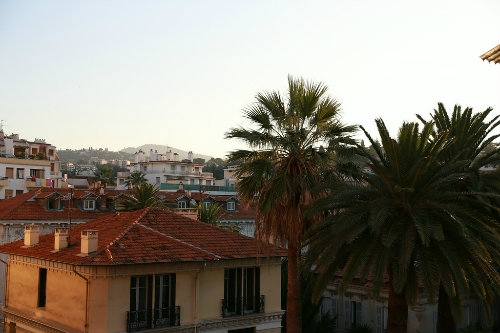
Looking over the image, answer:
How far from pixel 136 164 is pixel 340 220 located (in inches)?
4464

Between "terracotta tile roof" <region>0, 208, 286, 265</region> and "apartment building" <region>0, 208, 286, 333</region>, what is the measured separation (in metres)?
0.05

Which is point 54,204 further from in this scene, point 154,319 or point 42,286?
point 154,319

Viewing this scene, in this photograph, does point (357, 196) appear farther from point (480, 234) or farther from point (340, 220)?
point (480, 234)

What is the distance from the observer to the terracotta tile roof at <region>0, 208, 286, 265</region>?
22.6 m

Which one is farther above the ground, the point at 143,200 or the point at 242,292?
the point at 143,200

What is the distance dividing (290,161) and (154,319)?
8456mm

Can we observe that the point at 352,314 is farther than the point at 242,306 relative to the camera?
Yes

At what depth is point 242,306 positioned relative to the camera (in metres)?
25.7

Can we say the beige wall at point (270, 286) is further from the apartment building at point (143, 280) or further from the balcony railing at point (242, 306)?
the balcony railing at point (242, 306)

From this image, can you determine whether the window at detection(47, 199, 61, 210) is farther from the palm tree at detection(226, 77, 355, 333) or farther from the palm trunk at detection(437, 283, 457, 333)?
the palm trunk at detection(437, 283, 457, 333)

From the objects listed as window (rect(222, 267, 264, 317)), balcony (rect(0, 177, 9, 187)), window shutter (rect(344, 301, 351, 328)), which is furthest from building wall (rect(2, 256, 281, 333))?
balcony (rect(0, 177, 9, 187))

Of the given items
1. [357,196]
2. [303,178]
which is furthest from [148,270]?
[357,196]

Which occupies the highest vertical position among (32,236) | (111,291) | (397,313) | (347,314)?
(32,236)

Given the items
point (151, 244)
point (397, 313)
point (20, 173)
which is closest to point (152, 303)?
point (151, 244)
